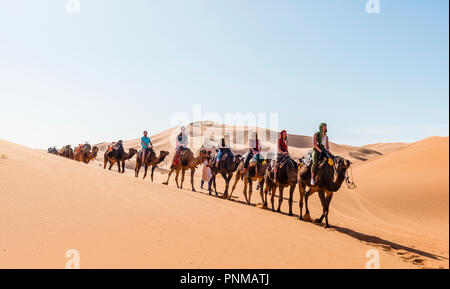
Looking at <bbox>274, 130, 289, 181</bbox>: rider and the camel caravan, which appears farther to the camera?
<bbox>274, 130, 289, 181</bbox>: rider

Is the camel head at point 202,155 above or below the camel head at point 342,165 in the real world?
above

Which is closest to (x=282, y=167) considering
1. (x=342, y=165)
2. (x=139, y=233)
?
(x=342, y=165)

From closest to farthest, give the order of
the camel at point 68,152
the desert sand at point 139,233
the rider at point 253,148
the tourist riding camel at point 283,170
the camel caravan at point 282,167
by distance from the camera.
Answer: the desert sand at point 139,233, the camel caravan at point 282,167, the tourist riding camel at point 283,170, the rider at point 253,148, the camel at point 68,152

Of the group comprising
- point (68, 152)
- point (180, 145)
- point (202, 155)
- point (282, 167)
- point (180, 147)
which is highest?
point (180, 145)

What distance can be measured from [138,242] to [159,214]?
5.67ft

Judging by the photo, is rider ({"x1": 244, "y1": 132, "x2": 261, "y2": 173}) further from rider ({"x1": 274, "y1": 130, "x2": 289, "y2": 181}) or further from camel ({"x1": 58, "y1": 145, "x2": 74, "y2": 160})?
camel ({"x1": 58, "y1": 145, "x2": 74, "y2": 160})

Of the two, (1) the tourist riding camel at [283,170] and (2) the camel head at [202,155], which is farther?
(2) the camel head at [202,155]

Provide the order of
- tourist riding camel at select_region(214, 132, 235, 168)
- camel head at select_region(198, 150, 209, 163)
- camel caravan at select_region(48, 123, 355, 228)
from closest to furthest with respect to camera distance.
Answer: camel caravan at select_region(48, 123, 355, 228) → tourist riding camel at select_region(214, 132, 235, 168) → camel head at select_region(198, 150, 209, 163)

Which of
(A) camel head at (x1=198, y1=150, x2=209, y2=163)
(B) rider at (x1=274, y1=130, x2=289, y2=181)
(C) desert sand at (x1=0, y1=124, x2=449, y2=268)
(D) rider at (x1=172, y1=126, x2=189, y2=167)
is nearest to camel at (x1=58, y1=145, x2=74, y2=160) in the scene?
(D) rider at (x1=172, y1=126, x2=189, y2=167)

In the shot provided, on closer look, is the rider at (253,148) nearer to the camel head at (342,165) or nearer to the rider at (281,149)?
the rider at (281,149)

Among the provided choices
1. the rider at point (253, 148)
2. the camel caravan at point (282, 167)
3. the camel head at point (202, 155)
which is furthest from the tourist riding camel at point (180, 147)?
the rider at point (253, 148)

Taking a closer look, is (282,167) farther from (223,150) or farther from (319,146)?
(223,150)

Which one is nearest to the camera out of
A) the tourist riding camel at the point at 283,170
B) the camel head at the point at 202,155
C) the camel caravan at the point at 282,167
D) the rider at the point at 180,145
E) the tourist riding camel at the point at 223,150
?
the camel caravan at the point at 282,167
